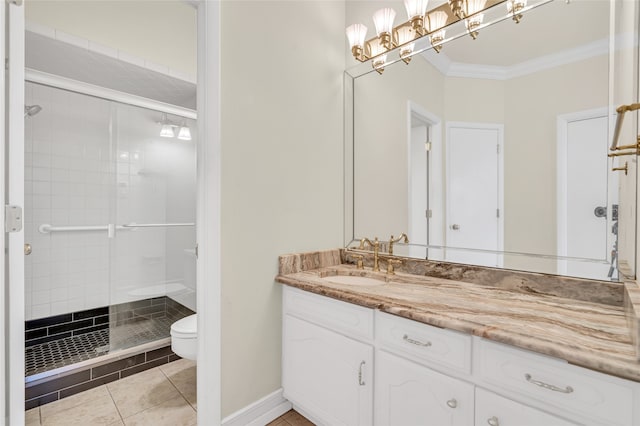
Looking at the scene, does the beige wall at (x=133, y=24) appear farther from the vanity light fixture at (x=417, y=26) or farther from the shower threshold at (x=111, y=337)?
the shower threshold at (x=111, y=337)

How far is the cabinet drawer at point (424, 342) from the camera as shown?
3.18 feet

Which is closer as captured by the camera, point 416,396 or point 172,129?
point 416,396

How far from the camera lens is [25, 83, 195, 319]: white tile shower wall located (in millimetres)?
2498

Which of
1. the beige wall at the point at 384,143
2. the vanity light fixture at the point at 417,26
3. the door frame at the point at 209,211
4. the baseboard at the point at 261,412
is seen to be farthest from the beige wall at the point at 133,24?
the baseboard at the point at 261,412

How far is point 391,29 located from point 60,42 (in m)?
2.08

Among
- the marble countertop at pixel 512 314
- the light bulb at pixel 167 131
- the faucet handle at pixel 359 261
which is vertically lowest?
the marble countertop at pixel 512 314

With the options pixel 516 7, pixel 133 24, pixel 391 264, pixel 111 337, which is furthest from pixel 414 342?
pixel 133 24

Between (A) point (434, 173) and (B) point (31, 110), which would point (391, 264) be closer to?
(A) point (434, 173)

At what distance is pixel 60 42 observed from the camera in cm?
193

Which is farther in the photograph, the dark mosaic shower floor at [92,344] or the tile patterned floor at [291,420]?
the dark mosaic shower floor at [92,344]

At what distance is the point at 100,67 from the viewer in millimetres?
2266

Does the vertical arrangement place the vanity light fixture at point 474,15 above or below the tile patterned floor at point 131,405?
above

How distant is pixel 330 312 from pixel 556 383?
815mm

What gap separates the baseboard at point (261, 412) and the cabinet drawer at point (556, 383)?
1.10 m
